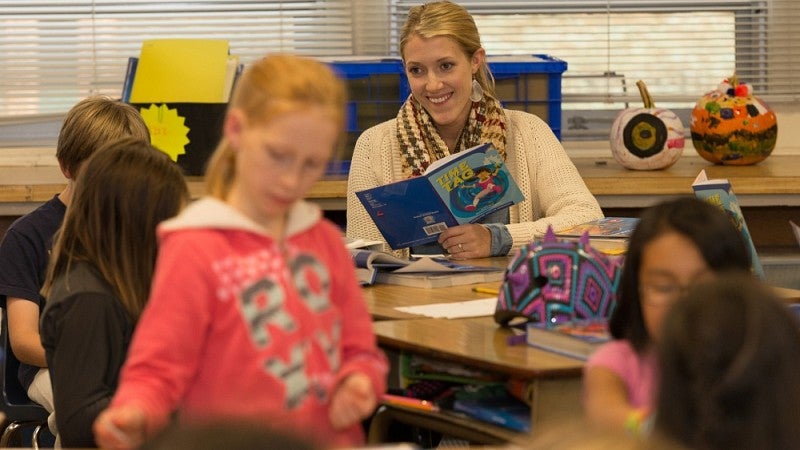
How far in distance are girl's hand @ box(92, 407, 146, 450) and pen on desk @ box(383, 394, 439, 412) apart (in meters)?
0.73

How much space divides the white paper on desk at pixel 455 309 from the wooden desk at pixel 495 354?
4cm

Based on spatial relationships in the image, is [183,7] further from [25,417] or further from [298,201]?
[298,201]

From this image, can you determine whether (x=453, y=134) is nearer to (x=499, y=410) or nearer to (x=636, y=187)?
(x=636, y=187)

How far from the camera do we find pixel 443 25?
9.61ft

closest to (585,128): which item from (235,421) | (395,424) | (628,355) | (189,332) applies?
(395,424)

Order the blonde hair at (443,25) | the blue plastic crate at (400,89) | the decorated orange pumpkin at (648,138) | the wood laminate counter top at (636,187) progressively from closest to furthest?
the blonde hair at (443,25), the wood laminate counter top at (636,187), the blue plastic crate at (400,89), the decorated orange pumpkin at (648,138)

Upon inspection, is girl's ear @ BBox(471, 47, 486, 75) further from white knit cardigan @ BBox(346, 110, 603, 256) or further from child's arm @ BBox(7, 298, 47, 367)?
child's arm @ BBox(7, 298, 47, 367)

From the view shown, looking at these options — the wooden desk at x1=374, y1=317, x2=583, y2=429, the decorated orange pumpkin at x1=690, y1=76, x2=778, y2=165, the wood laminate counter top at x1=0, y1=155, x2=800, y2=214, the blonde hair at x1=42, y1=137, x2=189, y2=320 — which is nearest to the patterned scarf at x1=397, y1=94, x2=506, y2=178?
the wood laminate counter top at x1=0, y1=155, x2=800, y2=214

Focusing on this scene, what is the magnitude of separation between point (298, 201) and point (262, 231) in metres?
0.06

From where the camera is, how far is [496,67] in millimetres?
3475

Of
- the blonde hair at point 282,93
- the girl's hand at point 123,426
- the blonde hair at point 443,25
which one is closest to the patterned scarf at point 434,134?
the blonde hair at point 443,25

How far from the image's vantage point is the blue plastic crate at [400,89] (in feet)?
11.4

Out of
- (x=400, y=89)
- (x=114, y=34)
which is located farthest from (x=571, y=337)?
(x=114, y=34)

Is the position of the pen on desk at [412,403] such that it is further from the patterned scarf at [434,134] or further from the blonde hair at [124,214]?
the patterned scarf at [434,134]
